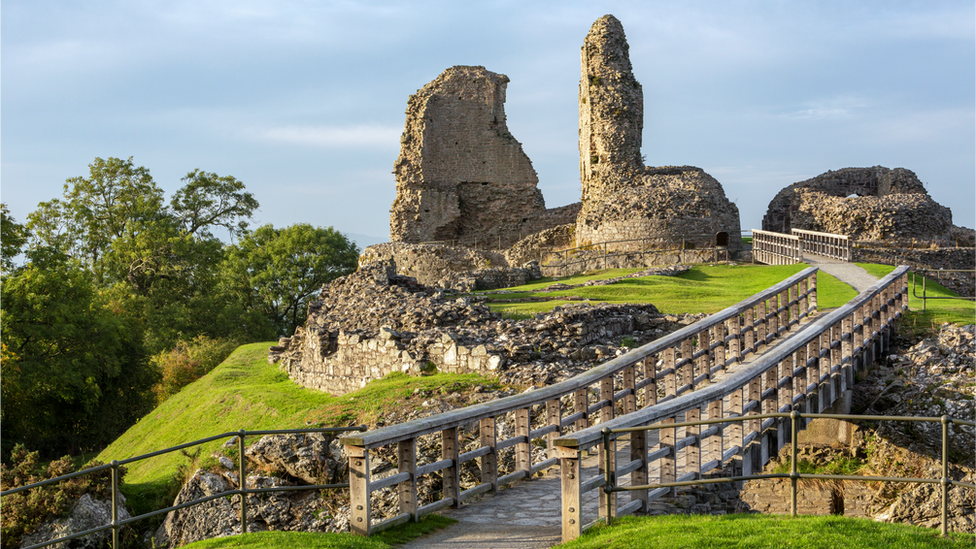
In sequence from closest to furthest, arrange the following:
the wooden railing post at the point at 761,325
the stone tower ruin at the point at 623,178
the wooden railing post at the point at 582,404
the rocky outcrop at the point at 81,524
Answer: the wooden railing post at the point at 582,404 → the rocky outcrop at the point at 81,524 → the wooden railing post at the point at 761,325 → the stone tower ruin at the point at 623,178

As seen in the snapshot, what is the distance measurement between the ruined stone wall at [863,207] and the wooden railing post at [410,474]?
A: 120ft

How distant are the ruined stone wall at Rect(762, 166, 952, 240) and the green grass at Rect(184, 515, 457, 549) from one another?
36.6 metres

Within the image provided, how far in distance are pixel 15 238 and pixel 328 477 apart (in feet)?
75.8

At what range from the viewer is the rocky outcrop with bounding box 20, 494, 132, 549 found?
1188 cm

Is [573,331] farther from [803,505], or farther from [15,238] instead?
[15,238]

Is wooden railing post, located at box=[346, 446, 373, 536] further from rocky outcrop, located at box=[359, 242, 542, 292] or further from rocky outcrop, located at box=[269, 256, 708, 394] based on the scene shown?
rocky outcrop, located at box=[359, 242, 542, 292]

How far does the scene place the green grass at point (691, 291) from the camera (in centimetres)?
2095

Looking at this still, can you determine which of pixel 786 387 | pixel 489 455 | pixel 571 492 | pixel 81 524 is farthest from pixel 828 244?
pixel 571 492

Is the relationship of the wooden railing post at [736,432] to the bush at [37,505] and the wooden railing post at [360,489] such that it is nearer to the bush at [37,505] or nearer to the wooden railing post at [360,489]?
the wooden railing post at [360,489]

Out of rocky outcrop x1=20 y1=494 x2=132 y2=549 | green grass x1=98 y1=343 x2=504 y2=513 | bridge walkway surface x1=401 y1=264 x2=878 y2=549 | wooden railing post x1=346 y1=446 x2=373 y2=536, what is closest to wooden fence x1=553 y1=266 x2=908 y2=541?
bridge walkway surface x1=401 y1=264 x2=878 y2=549

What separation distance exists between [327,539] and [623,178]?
39.2 metres

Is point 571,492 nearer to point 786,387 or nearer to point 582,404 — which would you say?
point 582,404

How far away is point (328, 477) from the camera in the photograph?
11.9 meters

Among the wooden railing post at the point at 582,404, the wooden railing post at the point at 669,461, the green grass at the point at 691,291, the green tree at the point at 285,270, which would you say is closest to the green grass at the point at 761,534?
the wooden railing post at the point at 669,461
